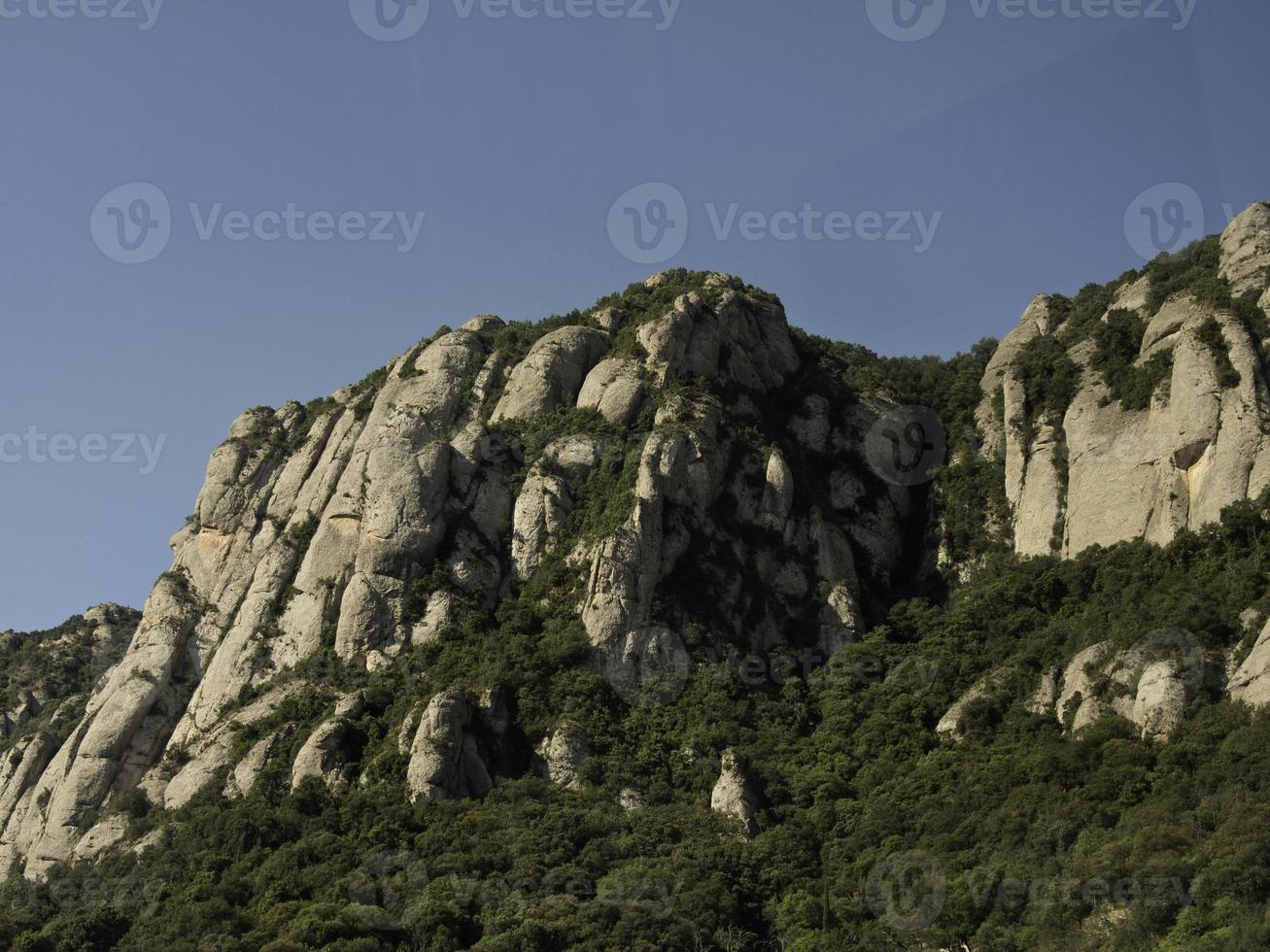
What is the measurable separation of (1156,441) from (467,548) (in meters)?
33.9

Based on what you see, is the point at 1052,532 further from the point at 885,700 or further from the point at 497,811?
the point at 497,811

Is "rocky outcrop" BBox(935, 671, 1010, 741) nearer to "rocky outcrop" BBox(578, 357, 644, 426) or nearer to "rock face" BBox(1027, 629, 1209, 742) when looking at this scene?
"rock face" BBox(1027, 629, 1209, 742)

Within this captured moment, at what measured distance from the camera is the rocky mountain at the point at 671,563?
70.0 m

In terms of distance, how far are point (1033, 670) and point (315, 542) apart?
1443 inches

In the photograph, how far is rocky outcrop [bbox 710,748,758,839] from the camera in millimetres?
66562

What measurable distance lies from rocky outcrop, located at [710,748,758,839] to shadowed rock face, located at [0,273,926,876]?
659cm

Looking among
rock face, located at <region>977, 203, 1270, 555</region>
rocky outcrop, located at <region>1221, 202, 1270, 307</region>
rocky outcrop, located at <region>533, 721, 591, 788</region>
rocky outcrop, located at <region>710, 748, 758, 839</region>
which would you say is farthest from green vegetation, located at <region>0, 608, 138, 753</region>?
rocky outcrop, located at <region>1221, 202, 1270, 307</region>

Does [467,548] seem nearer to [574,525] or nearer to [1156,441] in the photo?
[574,525]

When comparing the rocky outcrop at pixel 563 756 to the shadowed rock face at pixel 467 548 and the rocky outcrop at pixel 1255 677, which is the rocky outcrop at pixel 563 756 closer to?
the shadowed rock face at pixel 467 548

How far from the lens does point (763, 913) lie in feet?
204

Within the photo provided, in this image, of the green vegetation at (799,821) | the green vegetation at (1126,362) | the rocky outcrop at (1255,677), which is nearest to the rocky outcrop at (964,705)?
the green vegetation at (799,821)

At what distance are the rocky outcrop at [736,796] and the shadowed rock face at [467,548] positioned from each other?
21.6 feet

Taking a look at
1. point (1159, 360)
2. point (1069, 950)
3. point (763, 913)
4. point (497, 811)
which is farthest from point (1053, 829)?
point (1159, 360)

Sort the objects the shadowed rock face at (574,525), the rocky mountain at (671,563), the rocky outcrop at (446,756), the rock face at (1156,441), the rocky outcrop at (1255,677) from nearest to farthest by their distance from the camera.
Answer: the rocky outcrop at (1255,677) < the rocky outcrop at (446,756) < the rocky mountain at (671,563) < the rock face at (1156,441) < the shadowed rock face at (574,525)
